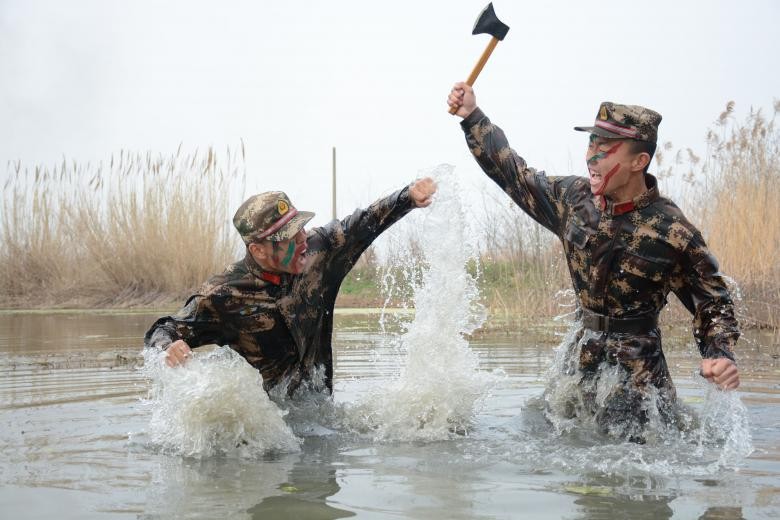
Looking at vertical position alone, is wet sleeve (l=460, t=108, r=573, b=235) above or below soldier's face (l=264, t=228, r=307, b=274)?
above

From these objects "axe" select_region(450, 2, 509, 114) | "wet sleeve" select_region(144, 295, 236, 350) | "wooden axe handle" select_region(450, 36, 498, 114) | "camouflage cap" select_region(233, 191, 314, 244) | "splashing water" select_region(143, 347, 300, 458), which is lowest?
"splashing water" select_region(143, 347, 300, 458)

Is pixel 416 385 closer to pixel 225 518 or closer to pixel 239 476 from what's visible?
pixel 239 476

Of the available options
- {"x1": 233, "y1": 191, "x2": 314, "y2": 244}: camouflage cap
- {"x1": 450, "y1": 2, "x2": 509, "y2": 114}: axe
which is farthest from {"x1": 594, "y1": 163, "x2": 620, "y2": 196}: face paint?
{"x1": 233, "y1": 191, "x2": 314, "y2": 244}: camouflage cap

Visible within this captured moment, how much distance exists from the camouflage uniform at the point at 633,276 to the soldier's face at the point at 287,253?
5.11 ft

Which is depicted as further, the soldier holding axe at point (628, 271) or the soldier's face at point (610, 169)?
the soldier's face at point (610, 169)

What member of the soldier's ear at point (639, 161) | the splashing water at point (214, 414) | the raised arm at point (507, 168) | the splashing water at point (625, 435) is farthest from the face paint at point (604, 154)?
the splashing water at point (214, 414)

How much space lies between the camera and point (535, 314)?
43.6 ft

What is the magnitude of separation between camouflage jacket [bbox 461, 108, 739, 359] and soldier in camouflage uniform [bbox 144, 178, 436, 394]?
101cm

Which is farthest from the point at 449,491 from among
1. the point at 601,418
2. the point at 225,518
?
the point at 601,418

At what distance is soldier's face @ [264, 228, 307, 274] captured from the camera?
19.9ft

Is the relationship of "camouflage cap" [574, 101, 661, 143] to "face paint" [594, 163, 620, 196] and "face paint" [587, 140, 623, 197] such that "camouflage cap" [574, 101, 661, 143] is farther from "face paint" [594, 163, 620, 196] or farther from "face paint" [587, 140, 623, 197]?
"face paint" [594, 163, 620, 196]

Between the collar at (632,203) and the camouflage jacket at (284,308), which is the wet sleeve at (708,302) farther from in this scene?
the camouflage jacket at (284,308)

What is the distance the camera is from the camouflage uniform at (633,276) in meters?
5.54

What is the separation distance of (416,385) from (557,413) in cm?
90
